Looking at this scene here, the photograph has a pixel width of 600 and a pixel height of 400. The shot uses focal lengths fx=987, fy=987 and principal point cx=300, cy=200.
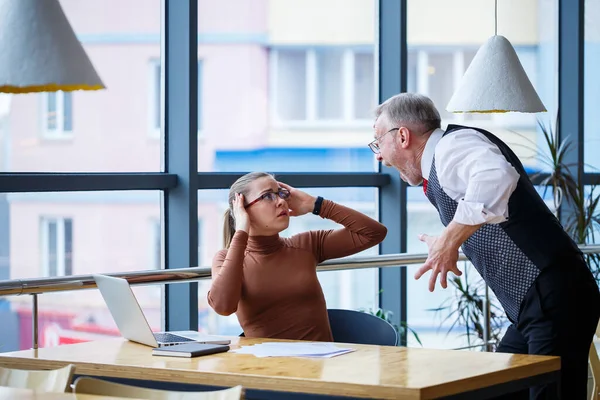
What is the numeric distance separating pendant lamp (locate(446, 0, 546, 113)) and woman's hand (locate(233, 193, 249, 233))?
46.6 inches

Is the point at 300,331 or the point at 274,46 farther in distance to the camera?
the point at 274,46

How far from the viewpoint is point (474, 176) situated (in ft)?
8.96

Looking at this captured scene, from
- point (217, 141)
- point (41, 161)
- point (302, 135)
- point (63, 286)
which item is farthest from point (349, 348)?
point (302, 135)

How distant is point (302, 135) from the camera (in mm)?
5938

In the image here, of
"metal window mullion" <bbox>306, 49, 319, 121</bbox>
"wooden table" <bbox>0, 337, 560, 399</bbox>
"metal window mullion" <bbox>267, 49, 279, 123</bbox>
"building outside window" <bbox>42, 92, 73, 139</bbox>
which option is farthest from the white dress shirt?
"metal window mullion" <bbox>306, 49, 319, 121</bbox>

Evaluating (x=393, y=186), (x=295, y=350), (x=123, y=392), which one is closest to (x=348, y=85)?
(x=393, y=186)

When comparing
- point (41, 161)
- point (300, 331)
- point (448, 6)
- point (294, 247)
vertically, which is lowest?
point (300, 331)

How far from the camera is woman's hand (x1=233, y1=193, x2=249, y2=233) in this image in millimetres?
3449

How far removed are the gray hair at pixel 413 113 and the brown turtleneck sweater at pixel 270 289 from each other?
26.0 inches

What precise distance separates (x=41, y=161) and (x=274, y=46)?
5.65 ft

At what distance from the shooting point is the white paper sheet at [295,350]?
280 centimetres

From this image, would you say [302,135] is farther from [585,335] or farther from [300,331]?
[585,335]

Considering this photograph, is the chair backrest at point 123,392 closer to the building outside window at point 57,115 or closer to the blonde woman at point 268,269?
the blonde woman at point 268,269

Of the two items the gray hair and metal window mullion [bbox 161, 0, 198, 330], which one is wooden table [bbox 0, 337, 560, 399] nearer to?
the gray hair
